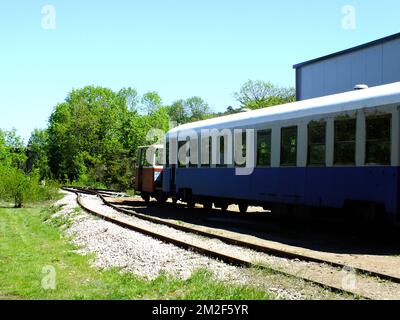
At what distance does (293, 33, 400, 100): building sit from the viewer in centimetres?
2055

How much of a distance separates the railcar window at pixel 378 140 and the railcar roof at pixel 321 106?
33cm

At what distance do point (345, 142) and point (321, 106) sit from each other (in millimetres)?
1275

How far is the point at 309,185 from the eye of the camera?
1274cm

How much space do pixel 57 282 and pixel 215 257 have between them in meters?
2.92

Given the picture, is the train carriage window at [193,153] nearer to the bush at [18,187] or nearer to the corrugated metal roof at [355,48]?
the corrugated metal roof at [355,48]

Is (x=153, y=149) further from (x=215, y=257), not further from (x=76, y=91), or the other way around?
(x=76, y=91)

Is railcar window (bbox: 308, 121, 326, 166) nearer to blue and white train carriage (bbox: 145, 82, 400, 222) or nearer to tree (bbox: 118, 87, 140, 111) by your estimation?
blue and white train carriage (bbox: 145, 82, 400, 222)

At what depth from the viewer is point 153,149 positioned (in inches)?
945

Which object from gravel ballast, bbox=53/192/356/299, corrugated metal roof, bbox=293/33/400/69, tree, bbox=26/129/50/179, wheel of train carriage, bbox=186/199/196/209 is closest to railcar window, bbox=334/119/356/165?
gravel ballast, bbox=53/192/356/299

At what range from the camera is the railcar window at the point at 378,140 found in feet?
34.9

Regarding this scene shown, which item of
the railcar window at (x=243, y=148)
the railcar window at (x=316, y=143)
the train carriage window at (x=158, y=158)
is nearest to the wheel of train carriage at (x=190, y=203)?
the train carriage window at (x=158, y=158)

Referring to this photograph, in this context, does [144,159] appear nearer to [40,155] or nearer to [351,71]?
[351,71]

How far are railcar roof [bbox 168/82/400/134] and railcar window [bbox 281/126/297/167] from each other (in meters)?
0.35

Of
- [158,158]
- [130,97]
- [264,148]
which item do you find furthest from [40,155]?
[264,148]
